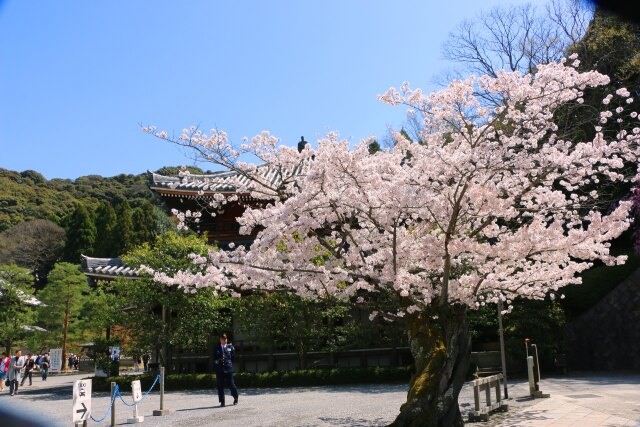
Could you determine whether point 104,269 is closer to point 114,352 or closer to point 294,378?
point 114,352

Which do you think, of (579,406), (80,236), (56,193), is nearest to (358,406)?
(579,406)

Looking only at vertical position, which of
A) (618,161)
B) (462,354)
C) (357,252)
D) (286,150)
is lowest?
(462,354)

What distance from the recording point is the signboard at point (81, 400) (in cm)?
905

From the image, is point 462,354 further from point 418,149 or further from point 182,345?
point 182,345

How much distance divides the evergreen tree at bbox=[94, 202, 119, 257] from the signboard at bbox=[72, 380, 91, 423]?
43.8 metres

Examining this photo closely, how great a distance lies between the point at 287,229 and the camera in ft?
29.1

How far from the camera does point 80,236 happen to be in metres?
53.9

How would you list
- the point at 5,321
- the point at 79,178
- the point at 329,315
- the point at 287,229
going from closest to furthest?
the point at 287,229 → the point at 329,315 → the point at 5,321 → the point at 79,178

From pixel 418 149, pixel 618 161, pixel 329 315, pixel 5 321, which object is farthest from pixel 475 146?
pixel 5 321

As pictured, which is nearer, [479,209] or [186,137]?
[479,209]

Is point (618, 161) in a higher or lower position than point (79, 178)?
lower

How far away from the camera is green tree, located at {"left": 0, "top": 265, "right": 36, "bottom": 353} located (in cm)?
→ 3341

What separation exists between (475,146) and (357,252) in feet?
8.39

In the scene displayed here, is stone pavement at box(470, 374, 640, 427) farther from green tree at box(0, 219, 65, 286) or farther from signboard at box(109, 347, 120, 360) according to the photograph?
green tree at box(0, 219, 65, 286)
